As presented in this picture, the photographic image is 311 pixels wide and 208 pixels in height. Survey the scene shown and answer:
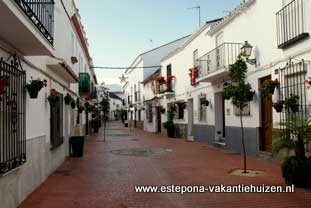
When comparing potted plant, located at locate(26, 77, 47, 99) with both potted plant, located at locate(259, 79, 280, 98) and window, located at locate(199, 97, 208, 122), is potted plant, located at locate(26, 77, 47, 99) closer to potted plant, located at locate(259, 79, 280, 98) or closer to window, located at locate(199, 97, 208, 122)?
potted plant, located at locate(259, 79, 280, 98)

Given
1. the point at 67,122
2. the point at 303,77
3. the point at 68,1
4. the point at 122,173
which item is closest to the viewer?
the point at 303,77

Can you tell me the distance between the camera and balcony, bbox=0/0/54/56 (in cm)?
468

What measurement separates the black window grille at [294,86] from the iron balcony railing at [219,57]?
11.8 ft

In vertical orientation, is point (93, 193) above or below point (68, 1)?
below

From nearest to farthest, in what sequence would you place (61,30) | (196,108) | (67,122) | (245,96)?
(245,96) < (61,30) < (67,122) < (196,108)

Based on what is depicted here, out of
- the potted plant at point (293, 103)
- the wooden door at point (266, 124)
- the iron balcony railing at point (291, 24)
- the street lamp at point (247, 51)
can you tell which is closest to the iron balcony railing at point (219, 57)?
the street lamp at point (247, 51)

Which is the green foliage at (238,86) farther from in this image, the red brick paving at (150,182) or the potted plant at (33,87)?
the potted plant at (33,87)

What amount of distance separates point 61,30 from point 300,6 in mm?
7584

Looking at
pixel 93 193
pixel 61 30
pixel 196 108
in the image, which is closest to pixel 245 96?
pixel 93 193

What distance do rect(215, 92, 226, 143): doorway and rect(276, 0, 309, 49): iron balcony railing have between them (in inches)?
260

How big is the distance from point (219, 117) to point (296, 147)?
9266 mm

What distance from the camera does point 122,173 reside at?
31.6 ft

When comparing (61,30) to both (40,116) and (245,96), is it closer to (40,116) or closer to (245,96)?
(40,116)

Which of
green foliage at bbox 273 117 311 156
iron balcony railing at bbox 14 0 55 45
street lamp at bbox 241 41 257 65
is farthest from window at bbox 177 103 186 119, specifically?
iron balcony railing at bbox 14 0 55 45
